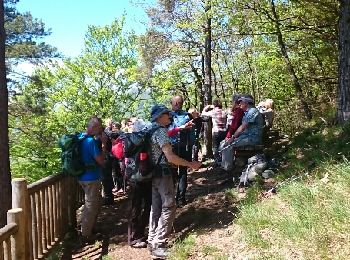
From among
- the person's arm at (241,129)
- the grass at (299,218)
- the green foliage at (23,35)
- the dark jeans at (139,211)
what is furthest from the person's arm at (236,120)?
the green foliage at (23,35)

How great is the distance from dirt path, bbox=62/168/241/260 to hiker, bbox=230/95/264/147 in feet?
2.98

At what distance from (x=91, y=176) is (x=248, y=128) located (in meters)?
2.99

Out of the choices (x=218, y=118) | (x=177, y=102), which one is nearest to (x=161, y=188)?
(x=177, y=102)

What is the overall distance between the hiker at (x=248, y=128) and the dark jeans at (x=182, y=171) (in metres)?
1.04

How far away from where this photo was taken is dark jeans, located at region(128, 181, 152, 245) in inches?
224

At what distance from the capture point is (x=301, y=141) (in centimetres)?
893

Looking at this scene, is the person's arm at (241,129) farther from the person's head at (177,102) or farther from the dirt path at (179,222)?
the person's head at (177,102)

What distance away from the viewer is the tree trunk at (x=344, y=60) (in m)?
7.94

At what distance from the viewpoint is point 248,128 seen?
736 cm

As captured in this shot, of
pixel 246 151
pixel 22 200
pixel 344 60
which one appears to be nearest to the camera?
pixel 22 200

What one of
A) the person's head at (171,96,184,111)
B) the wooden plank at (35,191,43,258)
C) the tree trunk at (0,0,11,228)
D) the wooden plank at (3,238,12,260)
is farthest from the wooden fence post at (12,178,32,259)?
the person's head at (171,96,184,111)

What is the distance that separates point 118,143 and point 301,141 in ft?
13.2

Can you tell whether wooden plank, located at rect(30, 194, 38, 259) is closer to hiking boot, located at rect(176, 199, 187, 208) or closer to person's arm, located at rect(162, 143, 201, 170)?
person's arm, located at rect(162, 143, 201, 170)

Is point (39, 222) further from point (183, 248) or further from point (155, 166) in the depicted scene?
point (183, 248)
